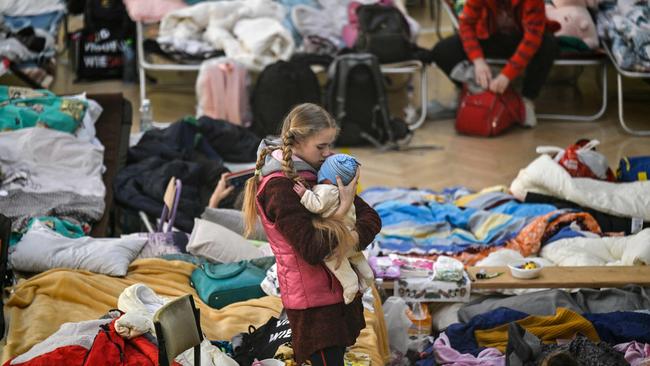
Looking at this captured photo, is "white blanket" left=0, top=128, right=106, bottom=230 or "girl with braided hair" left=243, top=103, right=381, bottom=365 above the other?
"girl with braided hair" left=243, top=103, right=381, bottom=365

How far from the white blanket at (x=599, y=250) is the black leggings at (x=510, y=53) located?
9.06 ft

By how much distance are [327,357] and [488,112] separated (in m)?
4.30

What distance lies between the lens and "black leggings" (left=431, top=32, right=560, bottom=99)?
286 inches

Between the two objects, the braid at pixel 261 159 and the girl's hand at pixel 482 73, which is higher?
the braid at pixel 261 159

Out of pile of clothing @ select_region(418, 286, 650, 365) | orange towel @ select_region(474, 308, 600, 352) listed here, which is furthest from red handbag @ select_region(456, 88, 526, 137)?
orange towel @ select_region(474, 308, 600, 352)

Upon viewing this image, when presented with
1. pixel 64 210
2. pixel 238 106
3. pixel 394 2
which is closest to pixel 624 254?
pixel 64 210

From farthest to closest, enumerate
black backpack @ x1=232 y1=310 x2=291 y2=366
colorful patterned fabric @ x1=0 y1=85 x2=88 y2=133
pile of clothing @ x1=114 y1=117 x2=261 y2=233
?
colorful patterned fabric @ x1=0 y1=85 x2=88 y2=133
pile of clothing @ x1=114 y1=117 x2=261 y2=233
black backpack @ x1=232 y1=310 x2=291 y2=366

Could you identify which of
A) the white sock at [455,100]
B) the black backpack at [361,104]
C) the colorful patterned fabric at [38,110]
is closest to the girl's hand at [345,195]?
the colorful patterned fabric at [38,110]

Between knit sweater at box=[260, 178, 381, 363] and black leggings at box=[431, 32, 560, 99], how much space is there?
430cm

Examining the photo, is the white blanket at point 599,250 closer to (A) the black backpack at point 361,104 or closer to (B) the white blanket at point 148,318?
(B) the white blanket at point 148,318

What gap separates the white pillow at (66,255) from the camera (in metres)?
4.18

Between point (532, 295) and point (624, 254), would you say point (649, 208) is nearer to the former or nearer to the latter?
point (624, 254)

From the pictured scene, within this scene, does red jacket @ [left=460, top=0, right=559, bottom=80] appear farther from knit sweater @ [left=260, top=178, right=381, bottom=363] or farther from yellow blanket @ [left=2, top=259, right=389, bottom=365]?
knit sweater @ [left=260, top=178, right=381, bottom=363]

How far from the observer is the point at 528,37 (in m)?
7.11
